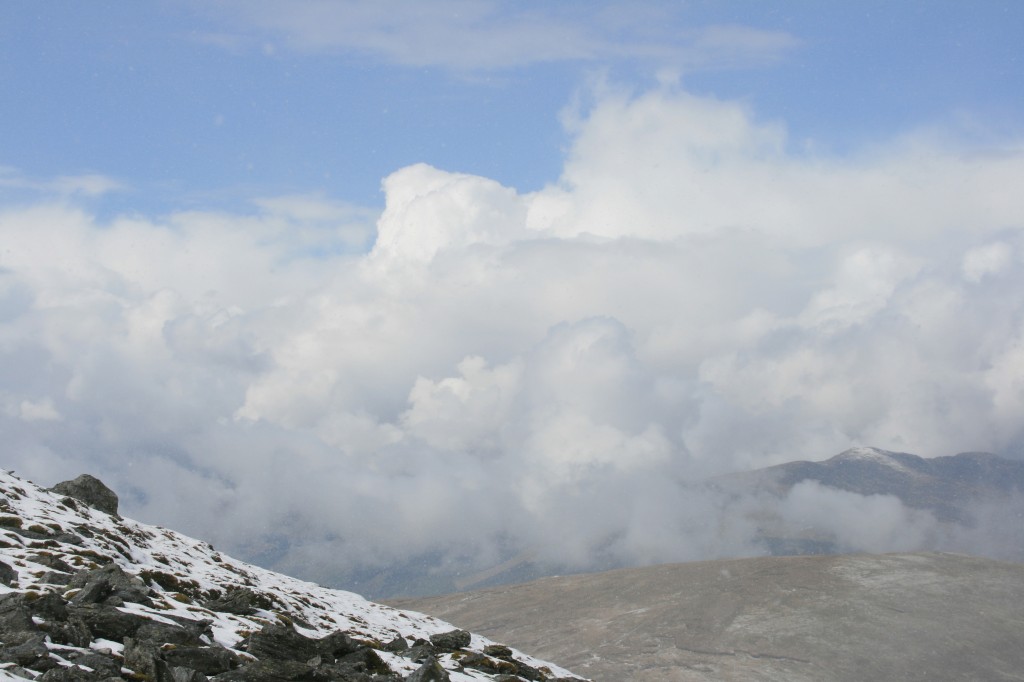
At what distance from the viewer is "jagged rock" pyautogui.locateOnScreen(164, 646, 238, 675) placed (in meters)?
23.2

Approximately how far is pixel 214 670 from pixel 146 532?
2371 centimetres

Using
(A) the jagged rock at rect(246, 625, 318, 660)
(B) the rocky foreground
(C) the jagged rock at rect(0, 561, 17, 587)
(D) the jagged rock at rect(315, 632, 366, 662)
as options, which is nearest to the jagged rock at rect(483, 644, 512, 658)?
(B) the rocky foreground

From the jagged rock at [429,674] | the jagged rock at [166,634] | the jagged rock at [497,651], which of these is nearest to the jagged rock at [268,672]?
the jagged rock at [166,634]

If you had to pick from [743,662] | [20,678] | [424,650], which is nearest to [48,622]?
[20,678]

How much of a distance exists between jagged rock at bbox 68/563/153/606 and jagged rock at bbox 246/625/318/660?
423 centimetres

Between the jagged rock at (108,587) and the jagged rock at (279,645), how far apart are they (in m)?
4.23

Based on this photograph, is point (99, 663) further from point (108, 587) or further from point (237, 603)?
point (237, 603)

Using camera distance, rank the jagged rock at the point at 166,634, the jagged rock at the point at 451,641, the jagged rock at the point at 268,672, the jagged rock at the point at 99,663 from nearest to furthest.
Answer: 1. the jagged rock at the point at 99,663
2. the jagged rock at the point at 268,672
3. the jagged rock at the point at 166,634
4. the jagged rock at the point at 451,641

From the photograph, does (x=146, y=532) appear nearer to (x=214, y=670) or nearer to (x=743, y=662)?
(x=214, y=670)

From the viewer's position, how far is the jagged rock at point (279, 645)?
89.6ft

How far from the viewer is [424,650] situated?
119ft

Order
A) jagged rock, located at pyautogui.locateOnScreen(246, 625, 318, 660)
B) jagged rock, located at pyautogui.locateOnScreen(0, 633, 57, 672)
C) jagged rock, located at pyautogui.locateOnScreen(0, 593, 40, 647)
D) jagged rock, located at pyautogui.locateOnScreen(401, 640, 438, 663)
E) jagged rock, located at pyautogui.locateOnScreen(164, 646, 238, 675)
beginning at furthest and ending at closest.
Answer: jagged rock, located at pyautogui.locateOnScreen(401, 640, 438, 663), jagged rock, located at pyautogui.locateOnScreen(246, 625, 318, 660), jagged rock, located at pyautogui.locateOnScreen(164, 646, 238, 675), jagged rock, located at pyautogui.locateOnScreen(0, 593, 40, 647), jagged rock, located at pyautogui.locateOnScreen(0, 633, 57, 672)

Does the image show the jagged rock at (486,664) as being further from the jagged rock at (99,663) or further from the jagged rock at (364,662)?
the jagged rock at (99,663)

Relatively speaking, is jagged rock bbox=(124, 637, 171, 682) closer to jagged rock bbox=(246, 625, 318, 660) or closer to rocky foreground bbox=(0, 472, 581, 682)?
rocky foreground bbox=(0, 472, 581, 682)
